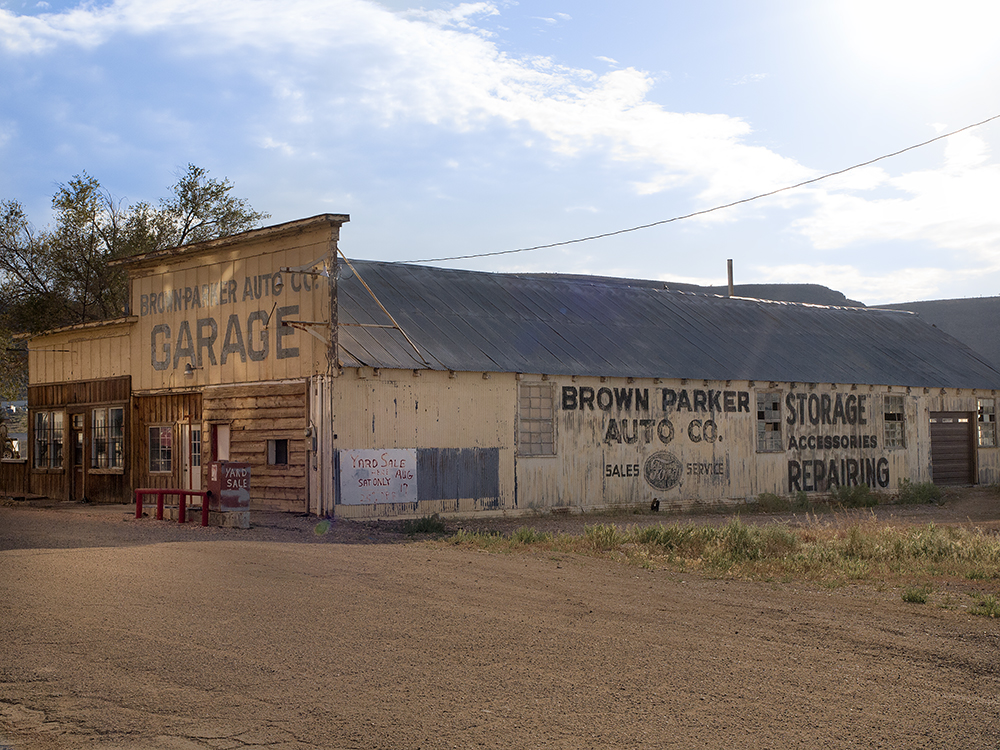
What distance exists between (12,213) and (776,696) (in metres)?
38.9

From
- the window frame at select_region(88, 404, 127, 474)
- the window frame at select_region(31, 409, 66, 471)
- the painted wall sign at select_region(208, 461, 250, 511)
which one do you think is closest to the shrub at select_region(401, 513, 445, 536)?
the painted wall sign at select_region(208, 461, 250, 511)

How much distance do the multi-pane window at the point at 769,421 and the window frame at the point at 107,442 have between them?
53.5ft

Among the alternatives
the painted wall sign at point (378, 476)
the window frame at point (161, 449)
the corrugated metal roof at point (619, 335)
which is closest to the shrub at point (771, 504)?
the corrugated metal roof at point (619, 335)

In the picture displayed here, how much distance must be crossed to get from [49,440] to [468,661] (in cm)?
2479

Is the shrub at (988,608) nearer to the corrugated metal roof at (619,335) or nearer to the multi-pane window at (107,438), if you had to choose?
the corrugated metal roof at (619,335)

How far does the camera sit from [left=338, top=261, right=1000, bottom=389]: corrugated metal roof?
21141 mm

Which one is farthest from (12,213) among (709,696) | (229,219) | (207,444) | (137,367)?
A: (709,696)

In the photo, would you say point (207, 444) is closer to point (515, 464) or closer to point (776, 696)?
point (515, 464)

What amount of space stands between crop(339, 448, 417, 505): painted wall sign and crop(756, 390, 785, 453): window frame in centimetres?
1032

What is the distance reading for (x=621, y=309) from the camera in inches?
1078

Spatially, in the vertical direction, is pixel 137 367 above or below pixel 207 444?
above

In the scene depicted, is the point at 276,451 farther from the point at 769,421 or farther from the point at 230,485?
the point at 769,421

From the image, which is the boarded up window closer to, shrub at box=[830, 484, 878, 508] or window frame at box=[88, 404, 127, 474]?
window frame at box=[88, 404, 127, 474]

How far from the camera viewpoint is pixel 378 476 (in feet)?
62.6
